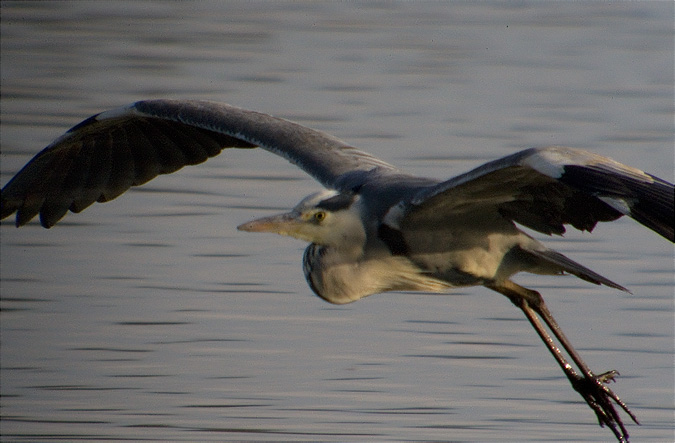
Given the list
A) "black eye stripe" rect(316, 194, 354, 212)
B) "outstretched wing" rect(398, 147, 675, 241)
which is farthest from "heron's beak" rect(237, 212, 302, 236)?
"outstretched wing" rect(398, 147, 675, 241)

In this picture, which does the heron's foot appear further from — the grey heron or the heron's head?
the heron's head

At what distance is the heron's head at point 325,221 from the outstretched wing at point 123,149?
1.10 m

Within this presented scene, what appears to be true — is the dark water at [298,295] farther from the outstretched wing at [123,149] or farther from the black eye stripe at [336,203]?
the black eye stripe at [336,203]

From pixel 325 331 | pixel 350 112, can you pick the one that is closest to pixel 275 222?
pixel 325 331

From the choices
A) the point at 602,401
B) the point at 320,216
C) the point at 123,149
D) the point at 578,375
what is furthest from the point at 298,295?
the point at 320,216

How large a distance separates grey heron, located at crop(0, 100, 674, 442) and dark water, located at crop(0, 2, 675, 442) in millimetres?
596

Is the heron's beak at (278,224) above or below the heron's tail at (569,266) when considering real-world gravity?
above

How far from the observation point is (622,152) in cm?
1147

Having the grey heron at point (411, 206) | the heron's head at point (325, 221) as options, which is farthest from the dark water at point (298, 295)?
the heron's head at point (325, 221)

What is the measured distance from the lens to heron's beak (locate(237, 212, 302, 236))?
6.02 metres

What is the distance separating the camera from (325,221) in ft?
20.4

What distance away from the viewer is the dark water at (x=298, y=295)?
683 centimetres

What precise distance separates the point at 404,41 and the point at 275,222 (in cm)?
1142

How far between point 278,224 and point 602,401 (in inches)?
74.5
